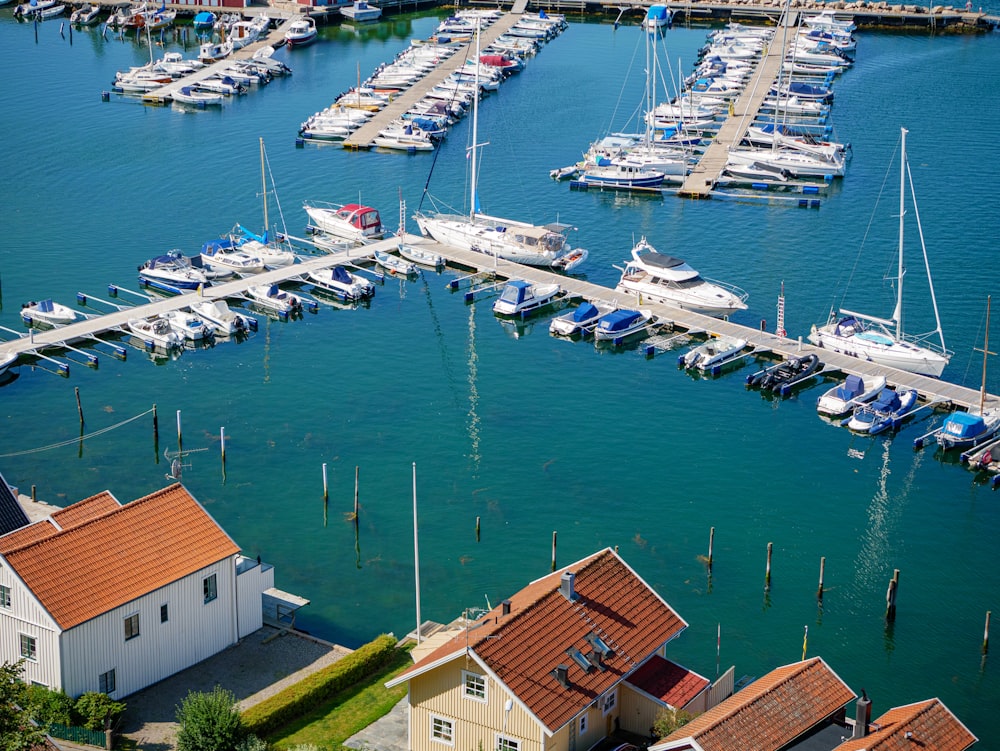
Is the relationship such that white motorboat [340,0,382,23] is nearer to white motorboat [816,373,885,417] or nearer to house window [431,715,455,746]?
white motorboat [816,373,885,417]

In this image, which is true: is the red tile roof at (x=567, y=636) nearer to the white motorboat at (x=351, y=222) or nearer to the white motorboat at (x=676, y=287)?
the white motorboat at (x=676, y=287)

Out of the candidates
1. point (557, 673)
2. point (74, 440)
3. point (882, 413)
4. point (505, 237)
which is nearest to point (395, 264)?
point (505, 237)

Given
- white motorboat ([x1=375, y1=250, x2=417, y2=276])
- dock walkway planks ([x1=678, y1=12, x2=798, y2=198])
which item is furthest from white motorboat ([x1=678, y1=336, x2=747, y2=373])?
dock walkway planks ([x1=678, y1=12, x2=798, y2=198])

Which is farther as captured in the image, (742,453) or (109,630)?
(742,453)

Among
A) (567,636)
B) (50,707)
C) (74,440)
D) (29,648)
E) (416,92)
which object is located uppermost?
(416,92)

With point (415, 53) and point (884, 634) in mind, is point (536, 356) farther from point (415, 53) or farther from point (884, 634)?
point (415, 53)

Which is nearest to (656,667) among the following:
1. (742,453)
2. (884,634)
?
(884,634)

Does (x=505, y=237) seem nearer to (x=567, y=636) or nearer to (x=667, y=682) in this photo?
(x=667, y=682)
